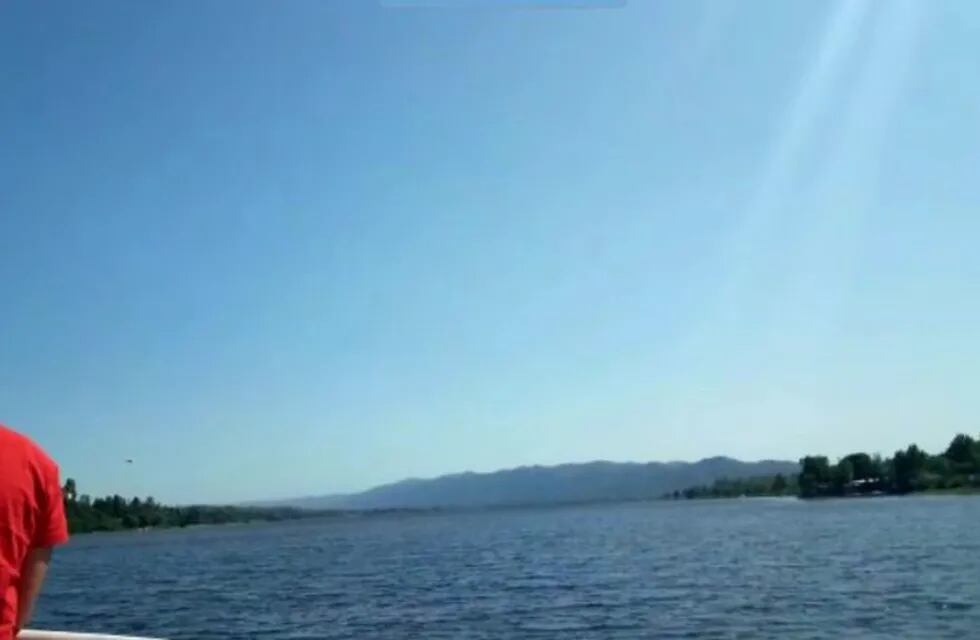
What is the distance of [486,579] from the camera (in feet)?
116

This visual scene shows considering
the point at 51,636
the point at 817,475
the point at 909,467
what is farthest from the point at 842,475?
the point at 51,636

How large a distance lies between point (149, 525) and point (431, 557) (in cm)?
10909

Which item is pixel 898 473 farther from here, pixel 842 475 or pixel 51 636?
pixel 51 636

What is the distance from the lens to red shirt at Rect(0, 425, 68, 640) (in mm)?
2816

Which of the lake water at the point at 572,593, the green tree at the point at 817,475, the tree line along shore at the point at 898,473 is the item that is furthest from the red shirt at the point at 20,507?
the green tree at the point at 817,475

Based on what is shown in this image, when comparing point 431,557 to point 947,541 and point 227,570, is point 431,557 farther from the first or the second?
point 947,541

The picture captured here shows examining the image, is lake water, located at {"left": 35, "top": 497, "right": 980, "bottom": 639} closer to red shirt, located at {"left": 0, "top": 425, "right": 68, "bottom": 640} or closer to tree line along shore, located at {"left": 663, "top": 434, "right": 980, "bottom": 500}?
red shirt, located at {"left": 0, "top": 425, "right": 68, "bottom": 640}

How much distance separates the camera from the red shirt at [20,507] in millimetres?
2816

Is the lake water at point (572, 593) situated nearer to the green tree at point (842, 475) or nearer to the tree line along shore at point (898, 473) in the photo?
the tree line along shore at point (898, 473)

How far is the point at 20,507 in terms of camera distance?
2.84 m

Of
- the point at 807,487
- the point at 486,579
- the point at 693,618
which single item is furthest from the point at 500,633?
the point at 807,487

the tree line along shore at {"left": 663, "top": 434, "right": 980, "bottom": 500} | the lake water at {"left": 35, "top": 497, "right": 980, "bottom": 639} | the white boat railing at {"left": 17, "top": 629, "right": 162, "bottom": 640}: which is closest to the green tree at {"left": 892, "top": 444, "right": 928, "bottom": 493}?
the tree line along shore at {"left": 663, "top": 434, "right": 980, "bottom": 500}

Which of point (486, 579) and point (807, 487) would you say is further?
point (807, 487)

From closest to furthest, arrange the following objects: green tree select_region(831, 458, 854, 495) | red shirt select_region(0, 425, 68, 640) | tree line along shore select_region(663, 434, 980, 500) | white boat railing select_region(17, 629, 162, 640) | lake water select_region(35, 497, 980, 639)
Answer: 1. red shirt select_region(0, 425, 68, 640)
2. white boat railing select_region(17, 629, 162, 640)
3. lake water select_region(35, 497, 980, 639)
4. tree line along shore select_region(663, 434, 980, 500)
5. green tree select_region(831, 458, 854, 495)
